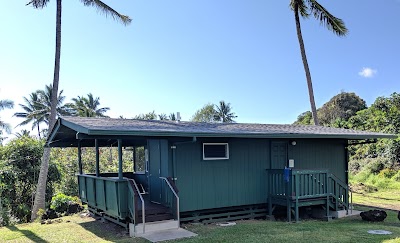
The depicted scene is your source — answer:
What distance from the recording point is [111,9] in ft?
52.6

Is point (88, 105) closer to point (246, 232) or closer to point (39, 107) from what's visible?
point (39, 107)

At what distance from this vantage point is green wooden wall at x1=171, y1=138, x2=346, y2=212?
8.74m

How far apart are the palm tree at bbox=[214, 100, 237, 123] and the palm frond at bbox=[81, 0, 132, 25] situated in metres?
36.9

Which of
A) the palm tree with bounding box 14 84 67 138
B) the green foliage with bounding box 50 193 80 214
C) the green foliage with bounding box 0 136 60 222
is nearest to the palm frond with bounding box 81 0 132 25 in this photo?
the green foliage with bounding box 0 136 60 222

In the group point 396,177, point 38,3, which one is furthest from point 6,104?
point 396,177

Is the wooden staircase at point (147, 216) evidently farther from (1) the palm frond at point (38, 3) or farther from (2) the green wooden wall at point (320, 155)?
(1) the palm frond at point (38, 3)

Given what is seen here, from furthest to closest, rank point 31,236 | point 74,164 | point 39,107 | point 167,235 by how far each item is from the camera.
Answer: point 39,107
point 74,164
point 31,236
point 167,235

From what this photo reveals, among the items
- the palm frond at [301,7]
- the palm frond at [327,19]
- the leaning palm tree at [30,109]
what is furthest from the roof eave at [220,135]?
the leaning palm tree at [30,109]

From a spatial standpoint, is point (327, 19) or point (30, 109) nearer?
point (327, 19)

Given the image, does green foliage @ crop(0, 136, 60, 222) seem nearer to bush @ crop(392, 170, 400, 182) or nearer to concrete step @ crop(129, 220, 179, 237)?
concrete step @ crop(129, 220, 179, 237)

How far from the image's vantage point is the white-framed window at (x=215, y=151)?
9.09 m

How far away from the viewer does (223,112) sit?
173ft

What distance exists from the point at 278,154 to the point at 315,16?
1004 cm

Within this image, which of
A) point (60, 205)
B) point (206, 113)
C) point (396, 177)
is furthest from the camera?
point (206, 113)
